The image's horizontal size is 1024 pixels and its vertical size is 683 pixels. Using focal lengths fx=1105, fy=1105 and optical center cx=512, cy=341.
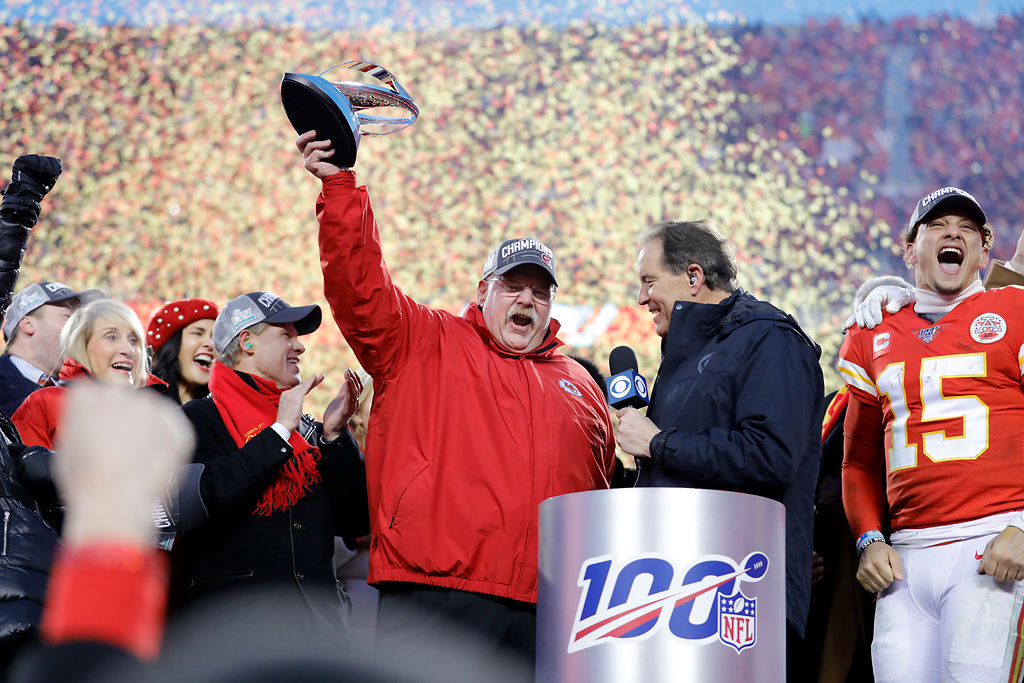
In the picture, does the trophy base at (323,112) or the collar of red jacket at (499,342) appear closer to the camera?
the trophy base at (323,112)

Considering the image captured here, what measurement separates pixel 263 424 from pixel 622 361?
1077mm

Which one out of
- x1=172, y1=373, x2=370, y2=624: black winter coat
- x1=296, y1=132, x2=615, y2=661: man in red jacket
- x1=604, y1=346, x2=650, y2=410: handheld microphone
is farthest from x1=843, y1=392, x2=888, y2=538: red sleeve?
x1=172, y1=373, x2=370, y2=624: black winter coat

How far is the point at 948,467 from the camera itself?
2631 mm

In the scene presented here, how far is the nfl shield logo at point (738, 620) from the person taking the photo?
1841mm

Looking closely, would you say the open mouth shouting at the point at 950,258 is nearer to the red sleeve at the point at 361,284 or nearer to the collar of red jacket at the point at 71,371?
the red sleeve at the point at 361,284

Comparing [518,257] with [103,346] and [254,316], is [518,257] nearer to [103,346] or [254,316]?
[254,316]

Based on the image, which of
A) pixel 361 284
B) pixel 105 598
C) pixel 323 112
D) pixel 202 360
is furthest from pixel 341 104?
pixel 105 598

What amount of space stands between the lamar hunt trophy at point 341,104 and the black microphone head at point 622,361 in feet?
2.39

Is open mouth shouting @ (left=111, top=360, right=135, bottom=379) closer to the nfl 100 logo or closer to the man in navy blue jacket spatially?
the man in navy blue jacket

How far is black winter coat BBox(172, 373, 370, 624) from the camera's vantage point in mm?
2695

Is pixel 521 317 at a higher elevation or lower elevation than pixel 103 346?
higher

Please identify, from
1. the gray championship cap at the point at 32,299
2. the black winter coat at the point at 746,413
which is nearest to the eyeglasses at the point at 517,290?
the black winter coat at the point at 746,413

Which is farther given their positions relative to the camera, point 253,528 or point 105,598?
point 253,528

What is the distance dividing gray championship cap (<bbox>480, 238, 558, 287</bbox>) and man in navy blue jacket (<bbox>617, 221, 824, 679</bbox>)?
0.24 metres
